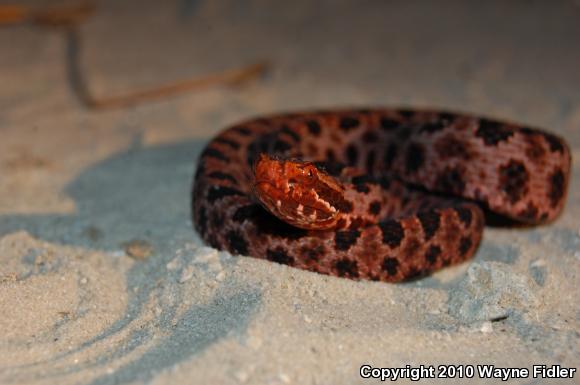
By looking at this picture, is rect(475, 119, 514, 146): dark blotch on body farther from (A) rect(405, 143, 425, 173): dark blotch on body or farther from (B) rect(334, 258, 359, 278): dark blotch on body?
(B) rect(334, 258, 359, 278): dark blotch on body

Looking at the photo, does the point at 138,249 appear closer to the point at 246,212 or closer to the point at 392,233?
the point at 246,212

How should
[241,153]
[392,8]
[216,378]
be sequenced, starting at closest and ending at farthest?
[216,378], [241,153], [392,8]

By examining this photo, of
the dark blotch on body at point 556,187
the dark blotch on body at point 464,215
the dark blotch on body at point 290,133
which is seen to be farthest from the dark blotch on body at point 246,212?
the dark blotch on body at point 556,187

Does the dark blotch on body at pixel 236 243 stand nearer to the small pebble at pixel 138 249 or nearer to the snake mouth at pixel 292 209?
the snake mouth at pixel 292 209

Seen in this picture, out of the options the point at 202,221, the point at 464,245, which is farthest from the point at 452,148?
the point at 202,221

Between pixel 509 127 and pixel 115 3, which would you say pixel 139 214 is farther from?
pixel 115 3

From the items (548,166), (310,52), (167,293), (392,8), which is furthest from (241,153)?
(392,8)

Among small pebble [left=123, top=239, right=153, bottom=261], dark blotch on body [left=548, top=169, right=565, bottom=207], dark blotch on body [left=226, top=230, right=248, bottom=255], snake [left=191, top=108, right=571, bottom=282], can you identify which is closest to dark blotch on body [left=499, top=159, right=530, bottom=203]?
snake [left=191, top=108, right=571, bottom=282]
